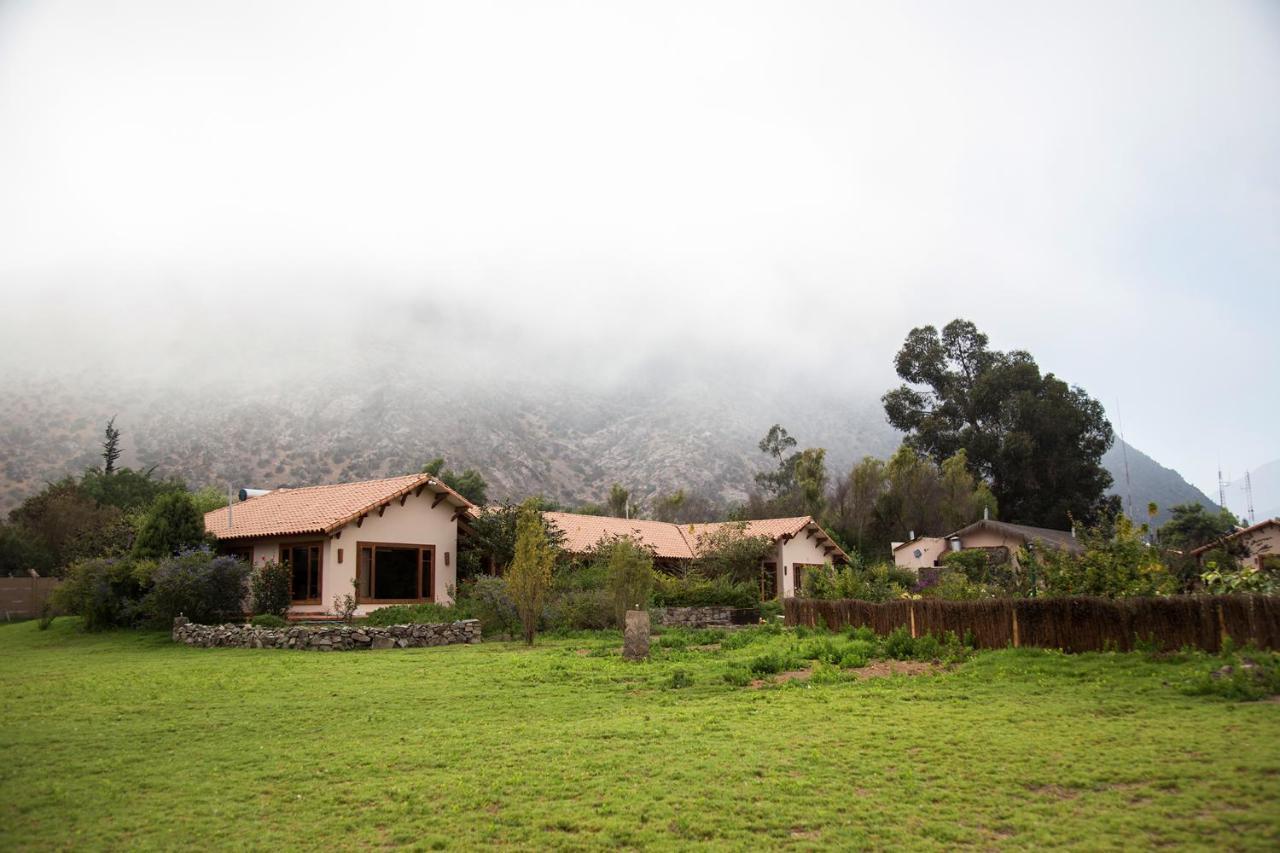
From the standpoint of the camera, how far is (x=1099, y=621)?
543 inches

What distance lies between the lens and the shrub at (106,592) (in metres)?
25.6

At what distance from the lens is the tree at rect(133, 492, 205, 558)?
1066 inches

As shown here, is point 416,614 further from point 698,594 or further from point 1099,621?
point 1099,621

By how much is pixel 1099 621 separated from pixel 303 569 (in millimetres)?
23871

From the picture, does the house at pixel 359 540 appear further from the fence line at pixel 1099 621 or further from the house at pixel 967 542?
the house at pixel 967 542

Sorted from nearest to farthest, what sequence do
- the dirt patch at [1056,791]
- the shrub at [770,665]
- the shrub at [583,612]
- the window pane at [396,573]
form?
the dirt patch at [1056,791] → the shrub at [770,665] → the shrub at [583,612] → the window pane at [396,573]

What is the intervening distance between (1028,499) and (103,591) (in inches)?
2391

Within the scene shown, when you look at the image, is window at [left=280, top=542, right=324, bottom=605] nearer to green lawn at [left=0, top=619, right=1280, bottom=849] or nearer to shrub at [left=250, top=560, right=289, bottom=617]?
shrub at [left=250, top=560, right=289, bottom=617]

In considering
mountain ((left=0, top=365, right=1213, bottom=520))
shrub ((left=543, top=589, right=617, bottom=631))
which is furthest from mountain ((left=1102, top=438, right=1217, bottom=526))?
shrub ((left=543, top=589, right=617, bottom=631))

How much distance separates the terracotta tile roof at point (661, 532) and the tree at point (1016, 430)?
25900mm

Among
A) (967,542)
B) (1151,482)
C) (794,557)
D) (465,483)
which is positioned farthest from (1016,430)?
(1151,482)

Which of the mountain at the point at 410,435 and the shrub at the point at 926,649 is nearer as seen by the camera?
the shrub at the point at 926,649

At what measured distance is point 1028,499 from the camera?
217ft

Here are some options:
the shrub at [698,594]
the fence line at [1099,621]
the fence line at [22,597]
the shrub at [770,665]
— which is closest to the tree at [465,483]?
the fence line at [22,597]
